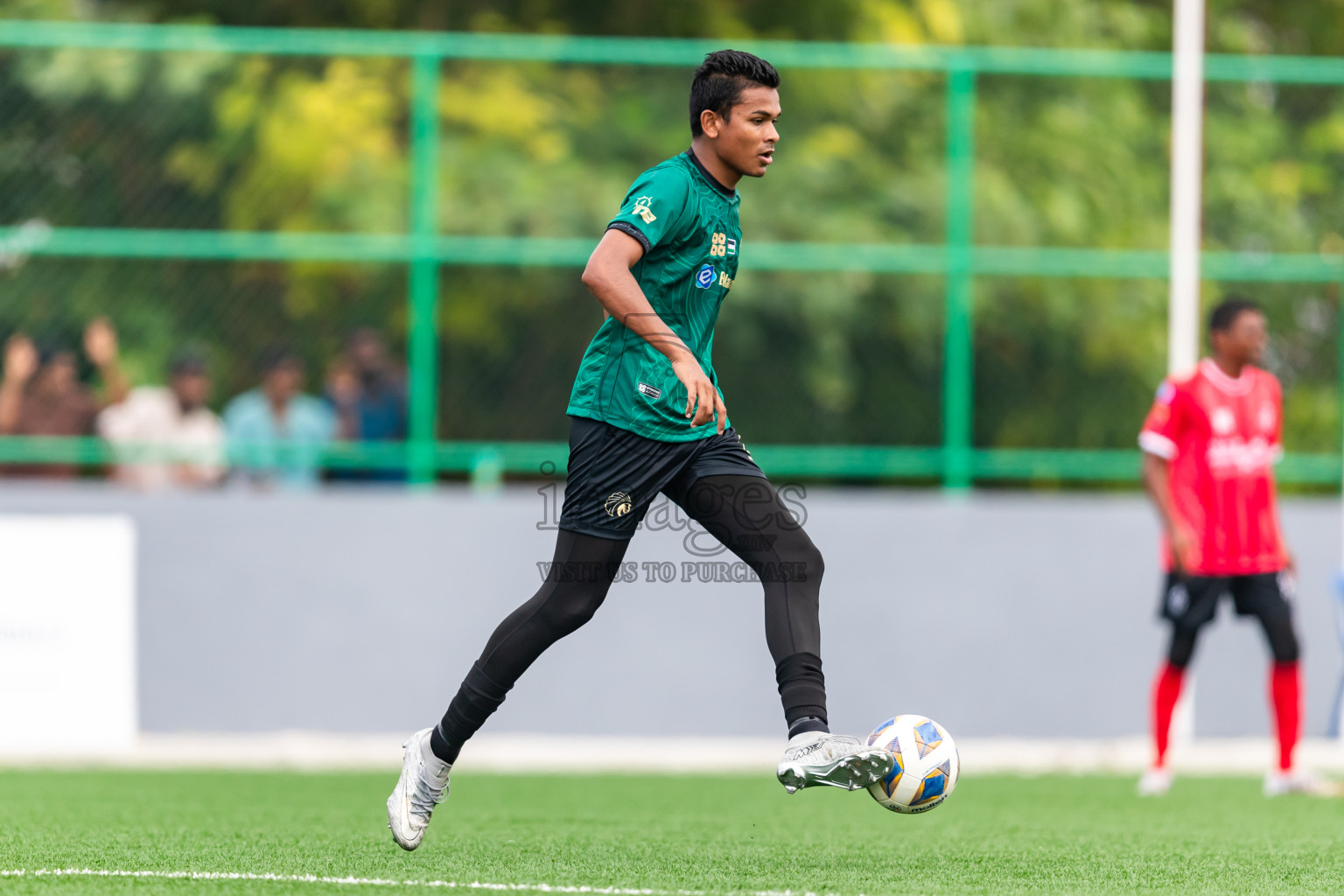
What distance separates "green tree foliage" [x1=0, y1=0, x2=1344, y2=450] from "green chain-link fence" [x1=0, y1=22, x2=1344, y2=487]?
0.02 m

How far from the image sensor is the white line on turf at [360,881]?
4289mm

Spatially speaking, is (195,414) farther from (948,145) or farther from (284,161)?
(948,145)

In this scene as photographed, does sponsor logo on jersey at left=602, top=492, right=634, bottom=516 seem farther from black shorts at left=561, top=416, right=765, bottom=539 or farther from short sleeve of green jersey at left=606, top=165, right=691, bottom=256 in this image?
short sleeve of green jersey at left=606, top=165, right=691, bottom=256

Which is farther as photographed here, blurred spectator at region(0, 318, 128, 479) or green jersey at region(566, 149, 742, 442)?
blurred spectator at region(0, 318, 128, 479)

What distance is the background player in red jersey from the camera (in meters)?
7.70

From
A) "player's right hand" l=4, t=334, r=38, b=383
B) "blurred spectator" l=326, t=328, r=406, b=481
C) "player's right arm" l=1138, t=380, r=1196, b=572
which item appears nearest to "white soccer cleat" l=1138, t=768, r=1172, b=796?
"player's right arm" l=1138, t=380, r=1196, b=572

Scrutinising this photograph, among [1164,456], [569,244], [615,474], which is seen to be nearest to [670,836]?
[615,474]

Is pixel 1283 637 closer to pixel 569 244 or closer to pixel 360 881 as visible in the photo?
pixel 569 244

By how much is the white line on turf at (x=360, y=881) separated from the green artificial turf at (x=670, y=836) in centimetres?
6

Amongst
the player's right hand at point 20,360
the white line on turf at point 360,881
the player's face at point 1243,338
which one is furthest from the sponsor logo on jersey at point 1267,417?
the player's right hand at point 20,360

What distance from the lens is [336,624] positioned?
9602 millimetres

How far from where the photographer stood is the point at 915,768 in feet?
15.2

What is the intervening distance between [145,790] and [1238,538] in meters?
4.94

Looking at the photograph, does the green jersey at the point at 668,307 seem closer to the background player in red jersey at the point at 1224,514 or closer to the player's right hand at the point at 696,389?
the player's right hand at the point at 696,389
